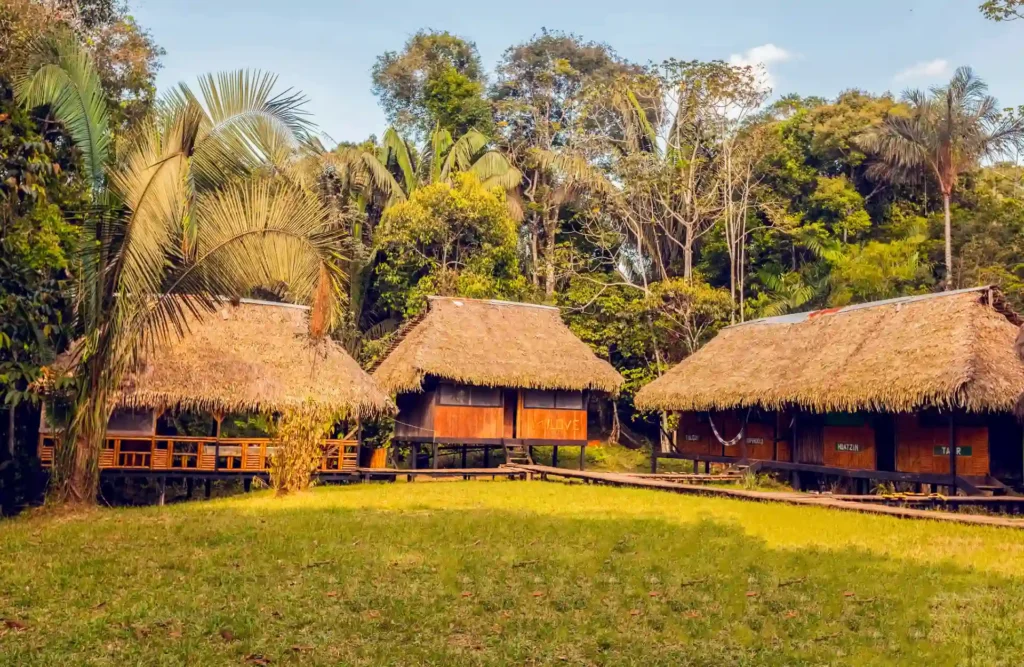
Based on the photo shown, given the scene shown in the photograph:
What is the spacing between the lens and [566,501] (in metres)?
15.2

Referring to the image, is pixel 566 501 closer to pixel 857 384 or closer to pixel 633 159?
pixel 857 384

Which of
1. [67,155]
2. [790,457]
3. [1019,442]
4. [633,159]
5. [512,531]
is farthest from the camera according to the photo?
[633,159]

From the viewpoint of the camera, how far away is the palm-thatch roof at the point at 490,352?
22219 millimetres

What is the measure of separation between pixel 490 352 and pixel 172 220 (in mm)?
12177

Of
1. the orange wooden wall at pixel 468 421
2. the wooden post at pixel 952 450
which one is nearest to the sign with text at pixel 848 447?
the wooden post at pixel 952 450

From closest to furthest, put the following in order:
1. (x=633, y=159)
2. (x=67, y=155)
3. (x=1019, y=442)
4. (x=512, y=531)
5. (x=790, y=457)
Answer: (x=512, y=531), (x=67, y=155), (x=1019, y=442), (x=790, y=457), (x=633, y=159)

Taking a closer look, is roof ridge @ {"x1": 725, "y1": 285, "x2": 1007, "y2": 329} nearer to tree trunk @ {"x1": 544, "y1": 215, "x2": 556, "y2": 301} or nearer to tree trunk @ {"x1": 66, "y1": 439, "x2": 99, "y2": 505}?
tree trunk @ {"x1": 544, "y1": 215, "x2": 556, "y2": 301}

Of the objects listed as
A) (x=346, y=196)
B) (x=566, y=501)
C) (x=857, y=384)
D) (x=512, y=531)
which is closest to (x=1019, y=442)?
(x=857, y=384)

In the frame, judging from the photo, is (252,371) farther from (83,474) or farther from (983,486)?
(983,486)

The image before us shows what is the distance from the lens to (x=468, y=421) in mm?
22969

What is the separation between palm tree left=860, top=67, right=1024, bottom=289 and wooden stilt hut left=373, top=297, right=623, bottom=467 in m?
10.8

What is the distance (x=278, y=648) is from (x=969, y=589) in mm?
5130

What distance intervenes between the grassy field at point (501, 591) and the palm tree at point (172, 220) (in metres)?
1.74

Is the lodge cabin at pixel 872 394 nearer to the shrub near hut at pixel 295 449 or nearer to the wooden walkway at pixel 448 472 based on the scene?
the wooden walkway at pixel 448 472
